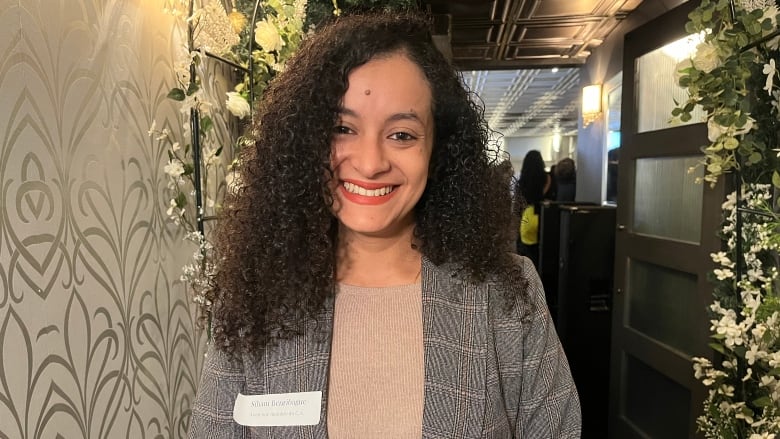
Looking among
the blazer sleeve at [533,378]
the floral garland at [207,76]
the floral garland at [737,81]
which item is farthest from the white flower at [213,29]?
the floral garland at [737,81]

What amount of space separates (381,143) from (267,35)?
0.80m

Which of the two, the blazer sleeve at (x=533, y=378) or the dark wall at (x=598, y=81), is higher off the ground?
the dark wall at (x=598, y=81)

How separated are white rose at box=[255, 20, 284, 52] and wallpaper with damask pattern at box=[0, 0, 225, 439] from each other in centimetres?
23

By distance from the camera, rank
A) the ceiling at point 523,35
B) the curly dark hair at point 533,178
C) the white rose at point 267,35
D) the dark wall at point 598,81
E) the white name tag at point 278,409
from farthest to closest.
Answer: the curly dark hair at point 533,178 → the dark wall at point 598,81 → the ceiling at point 523,35 → the white rose at point 267,35 → the white name tag at point 278,409

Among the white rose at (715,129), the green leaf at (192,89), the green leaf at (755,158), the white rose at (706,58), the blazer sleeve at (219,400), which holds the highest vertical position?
the white rose at (706,58)

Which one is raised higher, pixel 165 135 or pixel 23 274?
pixel 165 135

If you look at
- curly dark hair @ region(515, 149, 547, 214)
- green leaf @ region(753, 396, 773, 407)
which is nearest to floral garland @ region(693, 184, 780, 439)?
green leaf @ region(753, 396, 773, 407)

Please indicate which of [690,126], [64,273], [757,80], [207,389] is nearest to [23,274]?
[64,273]

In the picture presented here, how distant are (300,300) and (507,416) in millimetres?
434

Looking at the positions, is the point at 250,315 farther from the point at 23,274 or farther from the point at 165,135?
the point at 165,135

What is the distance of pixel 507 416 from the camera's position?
38.4 inches

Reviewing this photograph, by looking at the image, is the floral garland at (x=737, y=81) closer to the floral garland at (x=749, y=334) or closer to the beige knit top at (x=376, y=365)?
the floral garland at (x=749, y=334)

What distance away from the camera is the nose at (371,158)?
0.90 m

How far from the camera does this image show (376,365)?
3.05 ft
